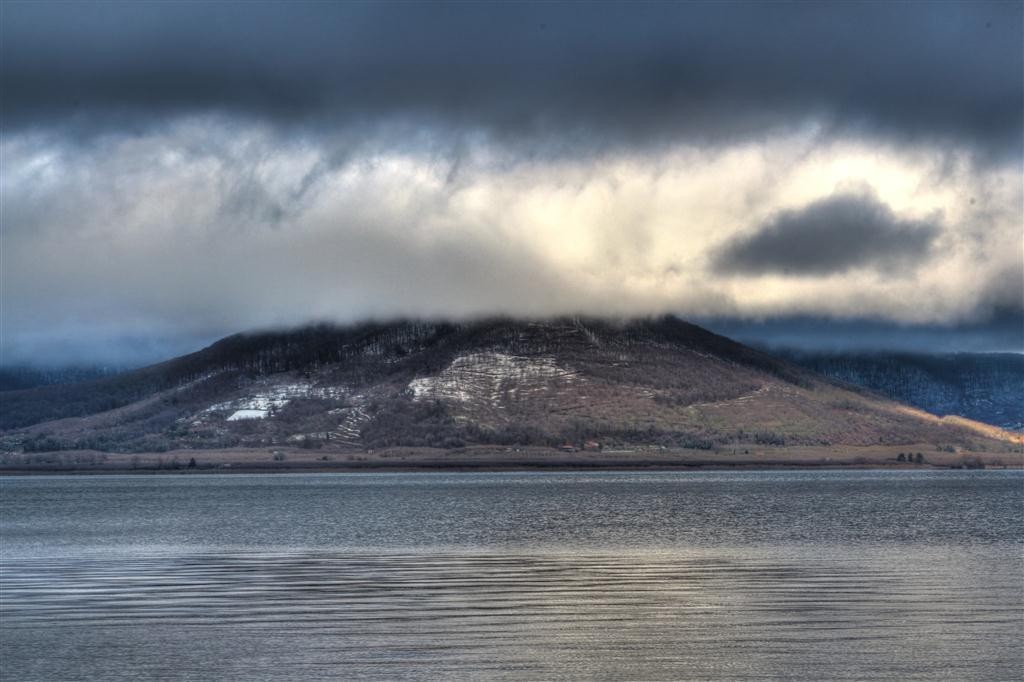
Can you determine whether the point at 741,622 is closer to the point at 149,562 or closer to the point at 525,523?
the point at 149,562

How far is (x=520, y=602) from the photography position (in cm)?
5456

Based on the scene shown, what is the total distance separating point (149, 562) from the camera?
78375 millimetres

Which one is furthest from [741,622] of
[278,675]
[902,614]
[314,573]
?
[314,573]

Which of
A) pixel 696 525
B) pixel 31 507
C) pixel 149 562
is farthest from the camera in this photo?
pixel 31 507

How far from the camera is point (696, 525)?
111 m

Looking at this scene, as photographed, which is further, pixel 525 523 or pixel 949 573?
pixel 525 523

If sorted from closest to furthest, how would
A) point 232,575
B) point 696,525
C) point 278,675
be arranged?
point 278,675, point 232,575, point 696,525

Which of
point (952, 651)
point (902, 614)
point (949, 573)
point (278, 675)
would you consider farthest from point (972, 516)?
point (278, 675)

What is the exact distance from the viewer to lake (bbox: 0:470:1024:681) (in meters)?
40.9

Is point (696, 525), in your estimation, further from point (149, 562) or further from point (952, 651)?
point (952, 651)

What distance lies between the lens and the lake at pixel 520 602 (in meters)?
40.9

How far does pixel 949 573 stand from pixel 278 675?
135ft

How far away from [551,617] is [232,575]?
26851 mm

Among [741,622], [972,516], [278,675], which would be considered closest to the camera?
Answer: [278,675]
